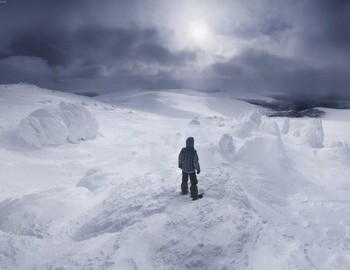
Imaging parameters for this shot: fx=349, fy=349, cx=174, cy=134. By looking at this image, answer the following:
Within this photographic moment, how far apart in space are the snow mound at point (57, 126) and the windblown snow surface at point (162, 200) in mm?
101

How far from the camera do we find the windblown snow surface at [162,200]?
22.1 feet

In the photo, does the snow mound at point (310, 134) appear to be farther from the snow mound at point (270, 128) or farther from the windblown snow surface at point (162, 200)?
the snow mound at point (270, 128)

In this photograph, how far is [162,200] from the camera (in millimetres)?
8969

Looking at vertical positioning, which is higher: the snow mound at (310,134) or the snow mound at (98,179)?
the snow mound at (310,134)

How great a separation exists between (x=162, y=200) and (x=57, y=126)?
20313mm

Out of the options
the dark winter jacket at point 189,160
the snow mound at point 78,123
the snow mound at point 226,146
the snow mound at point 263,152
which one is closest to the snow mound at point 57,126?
the snow mound at point 78,123

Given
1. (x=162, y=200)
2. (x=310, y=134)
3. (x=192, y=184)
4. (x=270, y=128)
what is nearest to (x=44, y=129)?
(x=270, y=128)

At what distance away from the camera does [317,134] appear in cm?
2981

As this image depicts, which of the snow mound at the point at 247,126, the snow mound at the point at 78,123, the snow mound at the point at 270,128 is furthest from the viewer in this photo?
the snow mound at the point at 247,126

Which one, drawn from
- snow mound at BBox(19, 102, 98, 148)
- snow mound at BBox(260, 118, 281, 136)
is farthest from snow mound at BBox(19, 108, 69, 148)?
snow mound at BBox(260, 118, 281, 136)

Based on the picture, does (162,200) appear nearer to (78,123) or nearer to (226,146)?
(226,146)

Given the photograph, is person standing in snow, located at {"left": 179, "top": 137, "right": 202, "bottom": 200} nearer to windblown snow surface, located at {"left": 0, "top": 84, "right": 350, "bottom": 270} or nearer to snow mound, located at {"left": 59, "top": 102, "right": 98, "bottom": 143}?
windblown snow surface, located at {"left": 0, "top": 84, "right": 350, "bottom": 270}

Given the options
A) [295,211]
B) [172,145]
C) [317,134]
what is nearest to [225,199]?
[295,211]

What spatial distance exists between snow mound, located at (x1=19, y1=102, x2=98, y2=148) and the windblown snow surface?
10 centimetres
